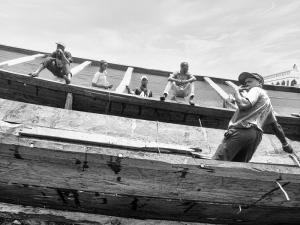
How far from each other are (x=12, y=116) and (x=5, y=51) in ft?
19.4

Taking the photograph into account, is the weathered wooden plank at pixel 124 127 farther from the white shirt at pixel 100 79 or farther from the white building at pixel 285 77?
the white building at pixel 285 77

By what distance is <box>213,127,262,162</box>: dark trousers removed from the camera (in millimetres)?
3033

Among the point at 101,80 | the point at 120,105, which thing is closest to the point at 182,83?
the point at 120,105

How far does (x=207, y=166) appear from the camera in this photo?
243 cm

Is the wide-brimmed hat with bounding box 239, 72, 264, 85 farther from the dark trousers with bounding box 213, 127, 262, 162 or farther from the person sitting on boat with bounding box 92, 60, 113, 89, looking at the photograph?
the person sitting on boat with bounding box 92, 60, 113, 89

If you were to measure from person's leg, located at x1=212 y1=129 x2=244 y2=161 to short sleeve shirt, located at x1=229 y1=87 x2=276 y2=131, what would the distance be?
0.09 metres

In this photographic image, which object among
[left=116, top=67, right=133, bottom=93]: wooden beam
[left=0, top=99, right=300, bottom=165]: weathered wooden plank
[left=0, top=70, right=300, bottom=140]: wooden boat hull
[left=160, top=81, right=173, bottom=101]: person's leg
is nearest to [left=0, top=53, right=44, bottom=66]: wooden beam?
[left=0, top=70, right=300, bottom=140]: wooden boat hull

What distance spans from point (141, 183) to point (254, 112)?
4.69 ft

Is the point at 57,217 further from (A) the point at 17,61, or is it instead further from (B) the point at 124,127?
(A) the point at 17,61

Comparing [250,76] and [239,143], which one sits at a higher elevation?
[250,76]

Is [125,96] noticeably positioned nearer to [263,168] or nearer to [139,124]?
[139,124]

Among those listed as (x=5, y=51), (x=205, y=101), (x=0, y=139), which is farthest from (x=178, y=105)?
(x=5, y=51)

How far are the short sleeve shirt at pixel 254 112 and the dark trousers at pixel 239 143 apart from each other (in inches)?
2.5

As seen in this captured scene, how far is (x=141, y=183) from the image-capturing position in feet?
8.83
